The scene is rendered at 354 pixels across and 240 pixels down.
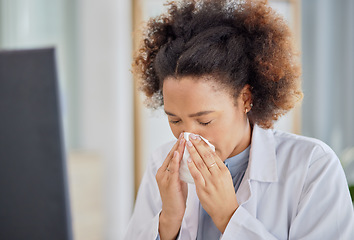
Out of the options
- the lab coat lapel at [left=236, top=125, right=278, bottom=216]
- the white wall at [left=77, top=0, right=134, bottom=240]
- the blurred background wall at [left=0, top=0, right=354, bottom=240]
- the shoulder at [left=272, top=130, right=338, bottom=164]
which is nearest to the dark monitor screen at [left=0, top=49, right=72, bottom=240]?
the lab coat lapel at [left=236, top=125, right=278, bottom=216]

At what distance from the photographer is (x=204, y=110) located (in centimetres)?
112

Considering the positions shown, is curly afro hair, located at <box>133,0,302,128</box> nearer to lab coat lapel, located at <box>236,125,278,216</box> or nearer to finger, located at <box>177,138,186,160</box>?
lab coat lapel, located at <box>236,125,278,216</box>

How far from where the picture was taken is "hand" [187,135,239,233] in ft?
3.73

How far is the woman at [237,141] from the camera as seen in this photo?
1120 millimetres

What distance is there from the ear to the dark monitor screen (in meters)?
0.74

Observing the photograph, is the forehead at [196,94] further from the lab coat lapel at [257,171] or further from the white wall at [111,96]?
the white wall at [111,96]

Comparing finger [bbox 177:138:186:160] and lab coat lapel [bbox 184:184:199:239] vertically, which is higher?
finger [bbox 177:138:186:160]

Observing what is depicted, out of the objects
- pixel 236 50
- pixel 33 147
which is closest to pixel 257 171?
pixel 236 50

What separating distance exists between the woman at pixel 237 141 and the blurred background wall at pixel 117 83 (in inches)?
72.6

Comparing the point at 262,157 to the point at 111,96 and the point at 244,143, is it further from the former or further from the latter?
the point at 111,96

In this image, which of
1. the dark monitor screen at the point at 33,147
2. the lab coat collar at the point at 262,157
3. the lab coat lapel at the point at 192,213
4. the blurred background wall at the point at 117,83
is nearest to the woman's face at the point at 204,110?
the lab coat collar at the point at 262,157

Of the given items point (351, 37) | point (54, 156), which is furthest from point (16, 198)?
point (351, 37)

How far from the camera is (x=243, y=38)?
121 cm

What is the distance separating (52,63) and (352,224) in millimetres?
887
